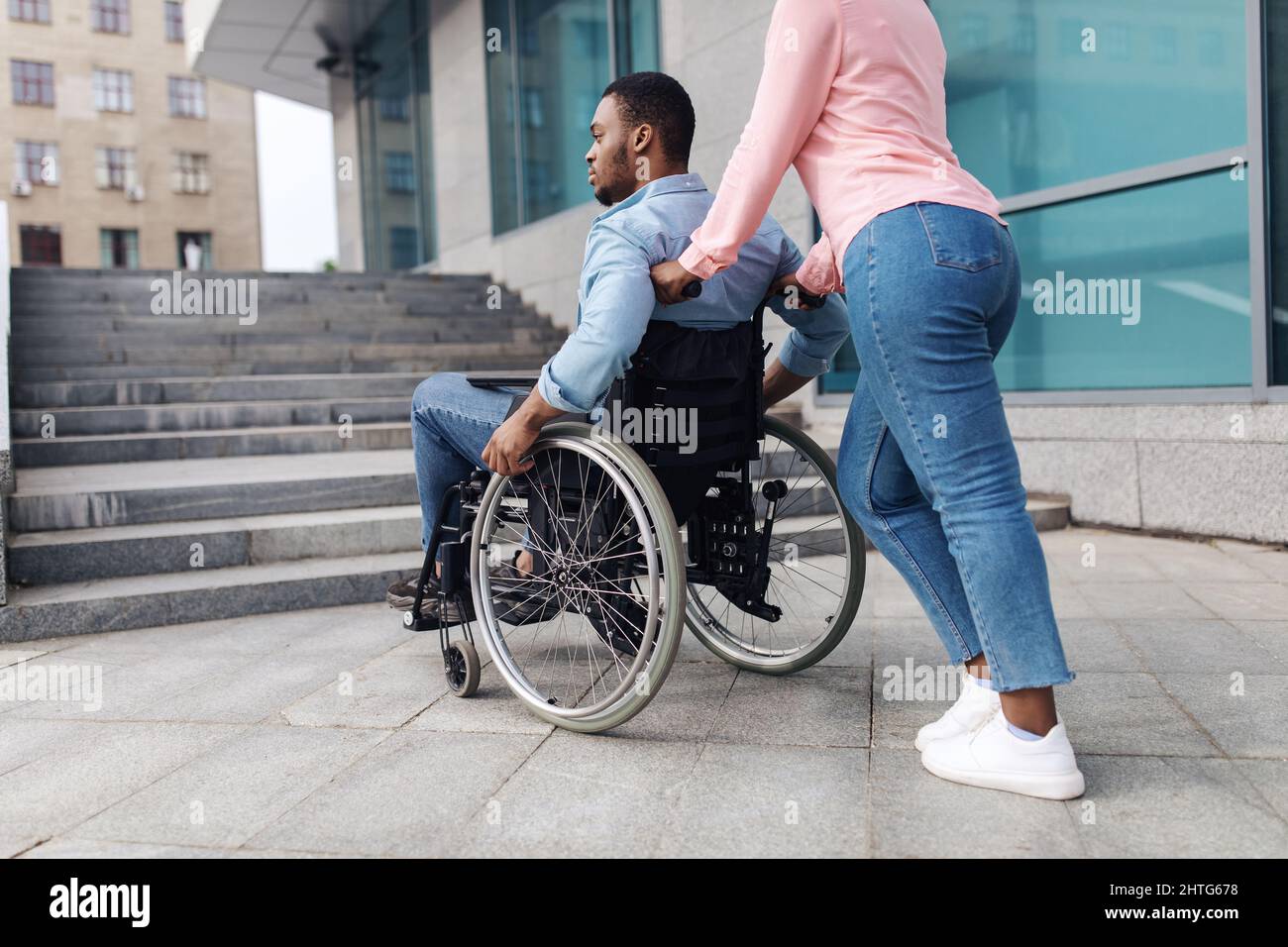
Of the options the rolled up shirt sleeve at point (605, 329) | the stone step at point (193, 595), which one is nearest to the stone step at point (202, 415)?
the stone step at point (193, 595)

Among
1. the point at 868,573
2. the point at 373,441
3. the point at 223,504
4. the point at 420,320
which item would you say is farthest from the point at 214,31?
the point at 868,573

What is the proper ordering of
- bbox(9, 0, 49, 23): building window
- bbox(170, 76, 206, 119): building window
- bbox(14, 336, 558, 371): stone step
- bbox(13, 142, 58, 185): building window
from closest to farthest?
bbox(14, 336, 558, 371): stone step < bbox(13, 142, 58, 185): building window < bbox(9, 0, 49, 23): building window < bbox(170, 76, 206, 119): building window

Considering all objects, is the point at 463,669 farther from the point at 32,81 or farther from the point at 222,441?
the point at 32,81

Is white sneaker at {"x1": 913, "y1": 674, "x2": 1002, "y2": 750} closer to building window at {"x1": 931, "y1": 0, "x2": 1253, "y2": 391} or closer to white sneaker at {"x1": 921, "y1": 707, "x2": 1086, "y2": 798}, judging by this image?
white sneaker at {"x1": 921, "y1": 707, "x2": 1086, "y2": 798}

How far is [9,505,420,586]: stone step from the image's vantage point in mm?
4031

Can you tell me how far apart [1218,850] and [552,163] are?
990cm

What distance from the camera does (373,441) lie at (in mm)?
6367

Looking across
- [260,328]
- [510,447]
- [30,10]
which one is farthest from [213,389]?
[30,10]

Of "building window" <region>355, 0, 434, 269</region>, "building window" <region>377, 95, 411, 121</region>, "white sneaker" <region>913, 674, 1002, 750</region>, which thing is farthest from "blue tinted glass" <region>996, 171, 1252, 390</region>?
"building window" <region>377, 95, 411, 121</region>

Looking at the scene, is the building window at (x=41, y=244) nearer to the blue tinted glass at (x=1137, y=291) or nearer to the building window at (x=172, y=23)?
the building window at (x=172, y=23)

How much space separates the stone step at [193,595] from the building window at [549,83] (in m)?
6.16

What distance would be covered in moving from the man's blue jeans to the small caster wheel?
0.31m

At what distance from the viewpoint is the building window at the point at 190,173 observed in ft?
119

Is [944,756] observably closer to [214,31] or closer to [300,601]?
[300,601]
